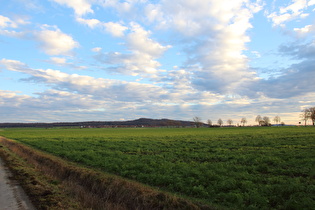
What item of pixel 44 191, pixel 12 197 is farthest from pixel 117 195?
pixel 12 197

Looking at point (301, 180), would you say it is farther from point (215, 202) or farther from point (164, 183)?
point (164, 183)

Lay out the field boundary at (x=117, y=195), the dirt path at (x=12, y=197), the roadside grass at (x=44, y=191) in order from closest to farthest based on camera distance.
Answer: the dirt path at (x=12, y=197), the roadside grass at (x=44, y=191), the field boundary at (x=117, y=195)

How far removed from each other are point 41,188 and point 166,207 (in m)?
6.40

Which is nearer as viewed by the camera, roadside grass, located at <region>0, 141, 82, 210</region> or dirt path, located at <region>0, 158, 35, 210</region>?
dirt path, located at <region>0, 158, 35, 210</region>

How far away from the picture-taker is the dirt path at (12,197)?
8.77 metres

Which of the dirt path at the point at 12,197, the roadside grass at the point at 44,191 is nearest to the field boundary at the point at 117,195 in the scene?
the roadside grass at the point at 44,191

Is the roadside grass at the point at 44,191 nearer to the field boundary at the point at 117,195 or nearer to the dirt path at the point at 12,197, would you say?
the dirt path at the point at 12,197

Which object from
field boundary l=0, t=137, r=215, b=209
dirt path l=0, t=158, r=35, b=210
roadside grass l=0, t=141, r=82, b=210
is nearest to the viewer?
dirt path l=0, t=158, r=35, b=210

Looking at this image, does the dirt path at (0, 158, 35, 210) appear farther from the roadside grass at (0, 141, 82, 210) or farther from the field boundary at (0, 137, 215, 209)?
the field boundary at (0, 137, 215, 209)

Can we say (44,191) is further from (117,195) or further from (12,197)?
(117,195)

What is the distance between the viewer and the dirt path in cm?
877

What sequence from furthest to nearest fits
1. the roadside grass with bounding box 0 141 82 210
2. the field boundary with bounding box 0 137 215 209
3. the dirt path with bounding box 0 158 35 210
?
1. the field boundary with bounding box 0 137 215 209
2. the roadside grass with bounding box 0 141 82 210
3. the dirt path with bounding box 0 158 35 210

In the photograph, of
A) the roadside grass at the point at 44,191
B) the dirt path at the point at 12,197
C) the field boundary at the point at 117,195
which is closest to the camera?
the dirt path at the point at 12,197

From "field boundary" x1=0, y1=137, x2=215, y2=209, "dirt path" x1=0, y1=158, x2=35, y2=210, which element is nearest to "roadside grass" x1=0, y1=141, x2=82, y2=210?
"dirt path" x1=0, y1=158, x2=35, y2=210
